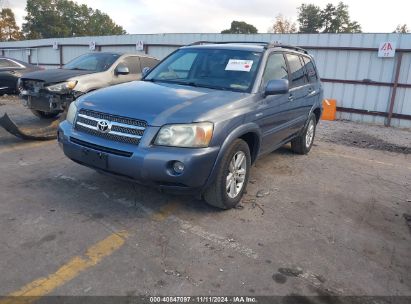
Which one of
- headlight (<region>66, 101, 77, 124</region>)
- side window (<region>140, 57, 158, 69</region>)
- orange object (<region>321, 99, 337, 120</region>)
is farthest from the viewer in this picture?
orange object (<region>321, 99, 337, 120</region>)

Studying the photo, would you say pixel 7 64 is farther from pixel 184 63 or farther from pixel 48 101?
pixel 184 63

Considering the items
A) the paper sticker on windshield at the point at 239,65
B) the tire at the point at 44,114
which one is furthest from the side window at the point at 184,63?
the tire at the point at 44,114

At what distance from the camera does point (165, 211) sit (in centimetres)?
388

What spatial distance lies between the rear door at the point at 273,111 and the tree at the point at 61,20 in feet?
231

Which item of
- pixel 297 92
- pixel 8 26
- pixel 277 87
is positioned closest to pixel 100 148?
pixel 277 87

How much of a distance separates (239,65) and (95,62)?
4.98 metres

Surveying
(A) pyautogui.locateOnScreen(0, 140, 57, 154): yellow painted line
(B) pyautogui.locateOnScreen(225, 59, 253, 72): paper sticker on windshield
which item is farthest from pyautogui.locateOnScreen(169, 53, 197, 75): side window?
(A) pyautogui.locateOnScreen(0, 140, 57, 154): yellow painted line

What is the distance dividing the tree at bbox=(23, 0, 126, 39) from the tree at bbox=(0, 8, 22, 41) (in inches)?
558

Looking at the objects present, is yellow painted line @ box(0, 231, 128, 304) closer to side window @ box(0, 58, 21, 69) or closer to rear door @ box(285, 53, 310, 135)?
rear door @ box(285, 53, 310, 135)

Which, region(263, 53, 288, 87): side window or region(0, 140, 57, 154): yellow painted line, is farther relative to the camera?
region(0, 140, 57, 154): yellow painted line

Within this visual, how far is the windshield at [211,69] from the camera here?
4.31 m

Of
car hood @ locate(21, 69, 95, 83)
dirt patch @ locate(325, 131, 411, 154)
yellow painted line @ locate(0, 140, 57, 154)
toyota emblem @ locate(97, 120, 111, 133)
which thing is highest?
car hood @ locate(21, 69, 95, 83)

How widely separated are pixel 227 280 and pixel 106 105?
6.83ft

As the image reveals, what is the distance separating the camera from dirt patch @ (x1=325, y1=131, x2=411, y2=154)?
797 cm
